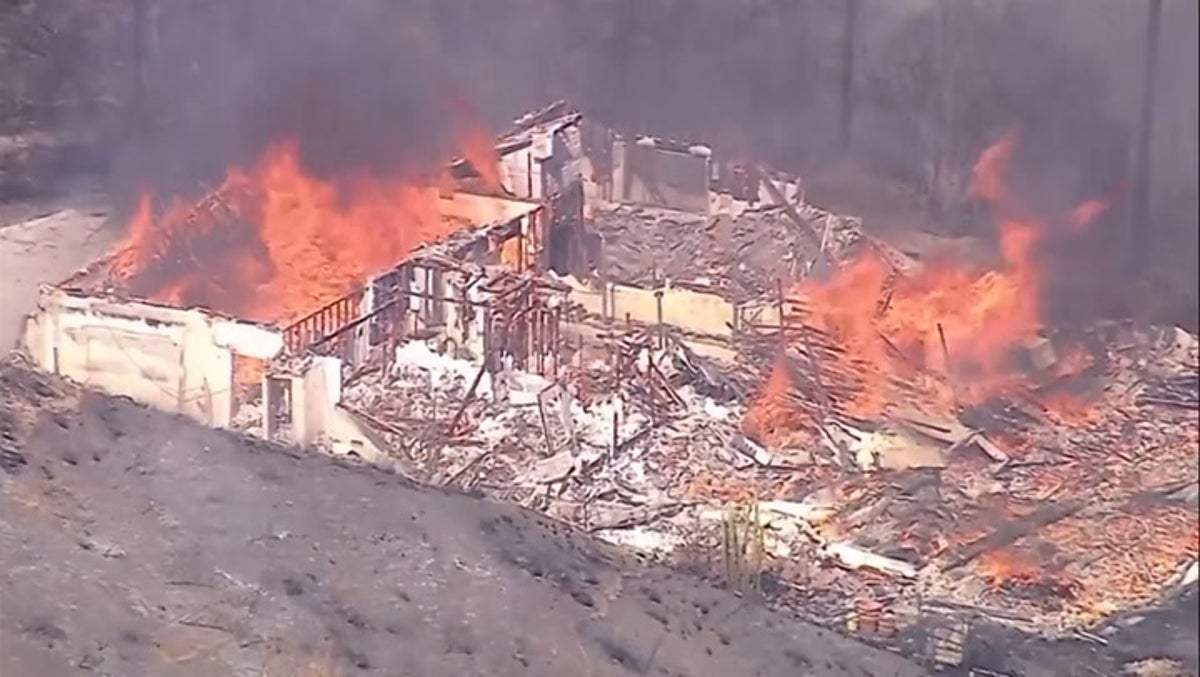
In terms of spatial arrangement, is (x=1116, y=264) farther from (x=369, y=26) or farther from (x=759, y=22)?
(x=369, y=26)

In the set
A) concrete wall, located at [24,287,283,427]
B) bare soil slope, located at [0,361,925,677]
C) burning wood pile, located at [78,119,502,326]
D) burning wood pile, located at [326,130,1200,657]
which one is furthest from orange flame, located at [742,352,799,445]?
concrete wall, located at [24,287,283,427]

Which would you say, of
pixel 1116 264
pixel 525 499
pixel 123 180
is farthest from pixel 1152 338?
pixel 123 180

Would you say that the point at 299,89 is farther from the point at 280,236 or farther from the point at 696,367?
the point at 696,367

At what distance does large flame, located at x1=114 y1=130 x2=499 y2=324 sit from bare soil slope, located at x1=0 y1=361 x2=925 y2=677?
133 millimetres

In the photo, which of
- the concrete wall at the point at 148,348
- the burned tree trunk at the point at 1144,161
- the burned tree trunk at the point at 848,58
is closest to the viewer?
the burned tree trunk at the point at 1144,161

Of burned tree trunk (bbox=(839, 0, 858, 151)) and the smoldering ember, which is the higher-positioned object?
burned tree trunk (bbox=(839, 0, 858, 151))

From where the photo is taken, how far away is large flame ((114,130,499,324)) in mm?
1773

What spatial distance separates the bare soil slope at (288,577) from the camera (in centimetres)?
170

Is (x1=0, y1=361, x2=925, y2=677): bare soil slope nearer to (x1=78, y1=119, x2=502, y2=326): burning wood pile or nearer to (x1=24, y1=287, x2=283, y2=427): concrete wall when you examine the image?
(x1=24, y1=287, x2=283, y2=427): concrete wall

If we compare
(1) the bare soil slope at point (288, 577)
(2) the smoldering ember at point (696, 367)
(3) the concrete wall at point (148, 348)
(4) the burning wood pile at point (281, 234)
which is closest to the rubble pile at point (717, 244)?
(2) the smoldering ember at point (696, 367)

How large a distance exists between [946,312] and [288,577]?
68cm

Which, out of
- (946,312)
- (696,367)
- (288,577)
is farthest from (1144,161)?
(288,577)

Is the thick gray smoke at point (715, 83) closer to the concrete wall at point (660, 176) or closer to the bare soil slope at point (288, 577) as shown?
the concrete wall at point (660, 176)

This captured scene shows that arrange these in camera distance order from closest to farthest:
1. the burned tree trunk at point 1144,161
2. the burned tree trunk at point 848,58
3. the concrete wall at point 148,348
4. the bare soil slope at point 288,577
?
the burned tree trunk at point 1144,161
the burned tree trunk at point 848,58
the bare soil slope at point 288,577
the concrete wall at point 148,348
